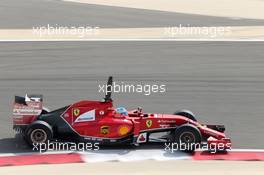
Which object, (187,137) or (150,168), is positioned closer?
(150,168)

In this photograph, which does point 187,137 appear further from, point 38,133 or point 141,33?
point 141,33

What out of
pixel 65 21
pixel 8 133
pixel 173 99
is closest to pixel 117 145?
pixel 8 133

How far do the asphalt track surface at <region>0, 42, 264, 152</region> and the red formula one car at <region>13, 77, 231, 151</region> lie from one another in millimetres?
760

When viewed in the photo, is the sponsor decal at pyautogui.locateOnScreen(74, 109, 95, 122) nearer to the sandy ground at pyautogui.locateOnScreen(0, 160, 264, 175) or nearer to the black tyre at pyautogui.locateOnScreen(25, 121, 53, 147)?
the black tyre at pyautogui.locateOnScreen(25, 121, 53, 147)

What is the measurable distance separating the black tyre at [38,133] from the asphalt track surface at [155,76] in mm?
575

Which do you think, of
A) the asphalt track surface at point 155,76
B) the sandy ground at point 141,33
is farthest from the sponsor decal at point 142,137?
the sandy ground at point 141,33

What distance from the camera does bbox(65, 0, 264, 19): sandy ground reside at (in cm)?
→ 3284

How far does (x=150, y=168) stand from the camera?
40.9 ft

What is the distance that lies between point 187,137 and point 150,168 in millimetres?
1445

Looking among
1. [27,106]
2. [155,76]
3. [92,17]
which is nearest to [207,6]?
[92,17]

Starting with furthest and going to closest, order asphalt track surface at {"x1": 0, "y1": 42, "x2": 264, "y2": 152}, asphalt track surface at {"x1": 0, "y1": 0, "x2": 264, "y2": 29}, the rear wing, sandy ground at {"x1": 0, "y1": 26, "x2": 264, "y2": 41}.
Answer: asphalt track surface at {"x1": 0, "y1": 0, "x2": 264, "y2": 29} → sandy ground at {"x1": 0, "y1": 26, "x2": 264, "y2": 41} → asphalt track surface at {"x1": 0, "y1": 42, "x2": 264, "y2": 152} → the rear wing

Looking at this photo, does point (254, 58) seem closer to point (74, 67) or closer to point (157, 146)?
point (74, 67)

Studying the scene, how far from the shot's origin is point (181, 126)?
13.6 metres

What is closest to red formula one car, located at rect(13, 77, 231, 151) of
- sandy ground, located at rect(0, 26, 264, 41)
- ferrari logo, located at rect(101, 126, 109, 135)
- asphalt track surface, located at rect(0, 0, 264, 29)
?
ferrari logo, located at rect(101, 126, 109, 135)
